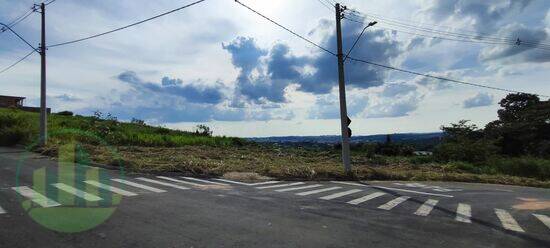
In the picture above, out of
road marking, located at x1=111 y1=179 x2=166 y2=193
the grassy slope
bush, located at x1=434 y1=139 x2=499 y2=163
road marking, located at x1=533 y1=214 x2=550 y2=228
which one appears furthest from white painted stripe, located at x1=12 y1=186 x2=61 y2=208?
bush, located at x1=434 y1=139 x2=499 y2=163

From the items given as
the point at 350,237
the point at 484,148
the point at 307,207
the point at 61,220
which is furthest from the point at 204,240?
the point at 484,148

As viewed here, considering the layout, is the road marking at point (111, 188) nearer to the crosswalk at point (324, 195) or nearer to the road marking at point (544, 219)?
the crosswalk at point (324, 195)

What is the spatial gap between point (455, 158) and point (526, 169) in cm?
1020

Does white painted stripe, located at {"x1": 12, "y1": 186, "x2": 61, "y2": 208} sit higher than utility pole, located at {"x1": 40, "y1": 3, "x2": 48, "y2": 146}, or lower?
lower

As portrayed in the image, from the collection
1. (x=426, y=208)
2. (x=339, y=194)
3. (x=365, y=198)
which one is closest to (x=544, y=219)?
(x=426, y=208)

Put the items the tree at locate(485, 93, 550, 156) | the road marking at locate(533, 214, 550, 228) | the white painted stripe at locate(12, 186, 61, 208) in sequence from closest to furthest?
the road marking at locate(533, 214, 550, 228), the white painted stripe at locate(12, 186, 61, 208), the tree at locate(485, 93, 550, 156)

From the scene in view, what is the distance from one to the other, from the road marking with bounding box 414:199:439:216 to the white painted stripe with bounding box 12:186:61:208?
8337mm

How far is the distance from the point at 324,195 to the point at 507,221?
17.7ft

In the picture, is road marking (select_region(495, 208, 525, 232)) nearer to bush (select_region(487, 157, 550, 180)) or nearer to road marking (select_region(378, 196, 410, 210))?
road marking (select_region(378, 196, 410, 210))

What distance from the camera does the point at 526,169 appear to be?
36094mm

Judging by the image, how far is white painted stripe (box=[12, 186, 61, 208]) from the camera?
1119cm

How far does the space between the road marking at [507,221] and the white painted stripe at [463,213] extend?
2.15 feet

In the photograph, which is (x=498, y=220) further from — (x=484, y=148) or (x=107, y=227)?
(x=484, y=148)

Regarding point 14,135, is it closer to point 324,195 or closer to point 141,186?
point 141,186
